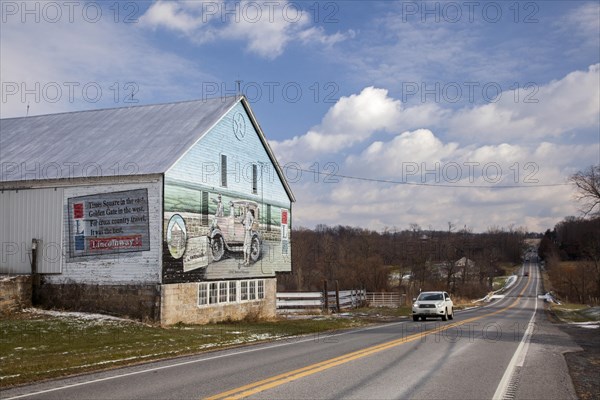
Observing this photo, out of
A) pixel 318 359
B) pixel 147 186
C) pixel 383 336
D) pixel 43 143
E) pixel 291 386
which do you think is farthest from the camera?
pixel 43 143

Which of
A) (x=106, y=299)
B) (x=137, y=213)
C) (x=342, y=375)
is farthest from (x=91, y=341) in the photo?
(x=342, y=375)

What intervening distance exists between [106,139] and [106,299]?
A: 27.1ft

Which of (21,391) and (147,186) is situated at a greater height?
(147,186)

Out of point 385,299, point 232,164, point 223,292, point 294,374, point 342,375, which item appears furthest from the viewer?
point 385,299

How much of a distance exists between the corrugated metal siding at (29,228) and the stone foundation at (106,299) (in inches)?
A: 38.2

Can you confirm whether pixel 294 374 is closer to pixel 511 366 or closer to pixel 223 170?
pixel 511 366

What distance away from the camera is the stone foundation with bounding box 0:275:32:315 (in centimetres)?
2331

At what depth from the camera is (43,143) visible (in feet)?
96.1

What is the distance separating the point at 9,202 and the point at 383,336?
17.2m

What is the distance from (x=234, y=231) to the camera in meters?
29.8

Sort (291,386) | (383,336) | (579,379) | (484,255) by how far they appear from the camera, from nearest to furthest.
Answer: (291,386), (579,379), (383,336), (484,255)

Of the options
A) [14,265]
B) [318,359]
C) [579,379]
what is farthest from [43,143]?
[579,379]

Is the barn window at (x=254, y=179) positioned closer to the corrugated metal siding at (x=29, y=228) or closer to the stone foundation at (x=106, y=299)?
the stone foundation at (x=106, y=299)

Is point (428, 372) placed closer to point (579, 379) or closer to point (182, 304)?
point (579, 379)
